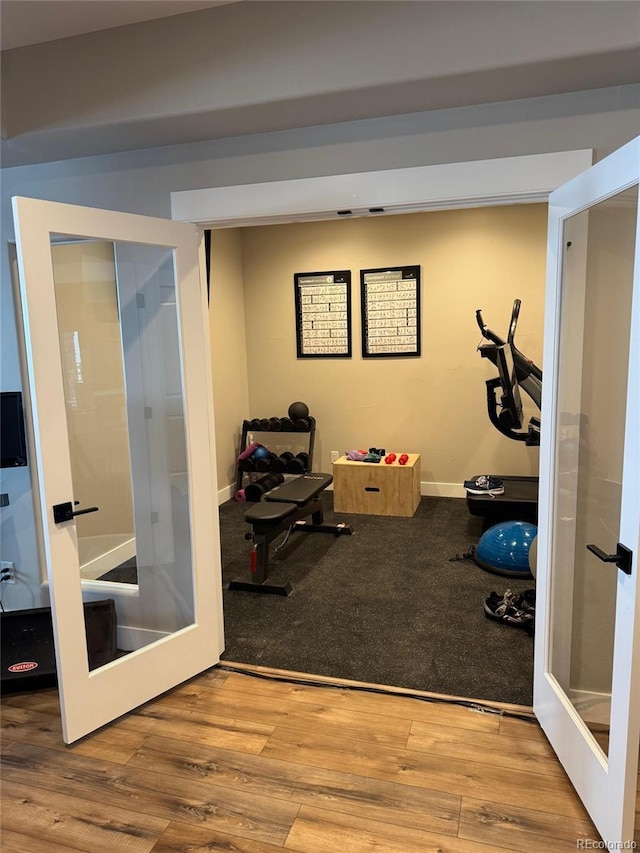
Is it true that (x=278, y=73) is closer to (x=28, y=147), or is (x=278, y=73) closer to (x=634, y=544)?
(x=28, y=147)

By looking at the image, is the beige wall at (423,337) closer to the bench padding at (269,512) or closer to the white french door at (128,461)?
the bench padding at (269,512)

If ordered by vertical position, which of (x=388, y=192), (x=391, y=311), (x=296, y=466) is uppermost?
(x=388, y=192)

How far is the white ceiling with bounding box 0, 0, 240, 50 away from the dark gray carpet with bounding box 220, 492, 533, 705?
9.08 feet

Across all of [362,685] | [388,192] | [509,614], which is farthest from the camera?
[509,614]

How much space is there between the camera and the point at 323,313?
570cm

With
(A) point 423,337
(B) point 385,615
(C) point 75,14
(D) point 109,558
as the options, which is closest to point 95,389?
(D) point 109,558

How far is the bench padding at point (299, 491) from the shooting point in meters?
4.02

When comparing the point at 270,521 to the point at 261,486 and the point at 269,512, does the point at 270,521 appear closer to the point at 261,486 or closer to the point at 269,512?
the point at 269,512

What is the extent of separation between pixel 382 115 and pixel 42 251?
1378 millimetres

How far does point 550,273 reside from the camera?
2125mm

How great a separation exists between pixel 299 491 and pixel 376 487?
1084mm

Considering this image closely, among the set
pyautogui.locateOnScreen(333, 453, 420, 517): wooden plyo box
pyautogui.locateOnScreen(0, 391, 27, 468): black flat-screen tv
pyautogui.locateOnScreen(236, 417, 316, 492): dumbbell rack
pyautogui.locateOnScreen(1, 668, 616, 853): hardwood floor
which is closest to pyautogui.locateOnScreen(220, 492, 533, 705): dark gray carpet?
pyautogui.locateOnScreen(1, 668, 616, 853): hardwood floor

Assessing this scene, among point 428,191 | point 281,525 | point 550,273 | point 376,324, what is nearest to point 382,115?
point 428,191

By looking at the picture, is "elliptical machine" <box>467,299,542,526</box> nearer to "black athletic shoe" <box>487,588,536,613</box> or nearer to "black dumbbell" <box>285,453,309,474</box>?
"black athletic shoe" <box>487,588,536,613</box>
